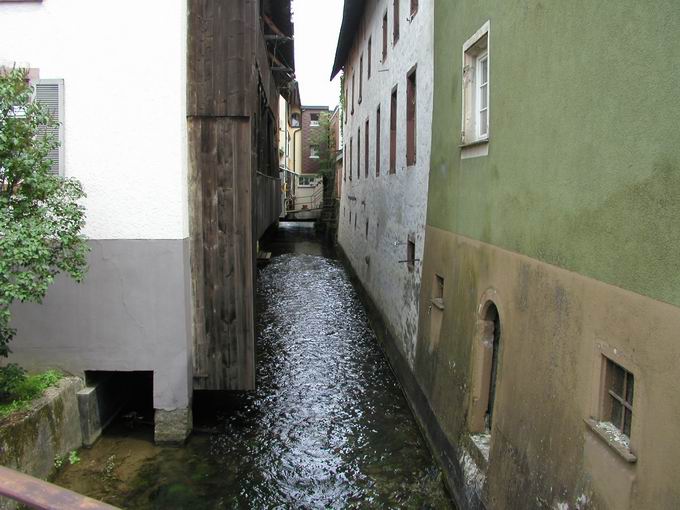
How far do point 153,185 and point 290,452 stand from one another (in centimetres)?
371

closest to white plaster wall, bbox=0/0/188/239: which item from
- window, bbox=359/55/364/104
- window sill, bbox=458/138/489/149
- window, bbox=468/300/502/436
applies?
window sill, bbox=458/138/489/149

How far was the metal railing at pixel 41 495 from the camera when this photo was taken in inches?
60.4

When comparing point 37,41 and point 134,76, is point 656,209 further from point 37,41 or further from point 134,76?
point 37,41

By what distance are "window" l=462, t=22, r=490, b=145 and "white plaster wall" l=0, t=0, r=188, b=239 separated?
3343mm

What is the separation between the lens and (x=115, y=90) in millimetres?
7152

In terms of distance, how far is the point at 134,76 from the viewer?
7.15 m

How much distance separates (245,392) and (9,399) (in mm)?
3953

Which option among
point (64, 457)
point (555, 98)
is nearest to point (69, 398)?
point (64, 457)

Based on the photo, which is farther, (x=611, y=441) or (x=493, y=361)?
(x=493, y=361)

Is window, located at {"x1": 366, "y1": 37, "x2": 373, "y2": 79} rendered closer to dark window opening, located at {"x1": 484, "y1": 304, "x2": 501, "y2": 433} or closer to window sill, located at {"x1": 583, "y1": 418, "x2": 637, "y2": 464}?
dark window opening, located at {"x1": 484, "y1": 304, "x2": 501, "y2": 433}

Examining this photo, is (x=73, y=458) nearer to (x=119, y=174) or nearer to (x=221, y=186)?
(x=119, y=174)

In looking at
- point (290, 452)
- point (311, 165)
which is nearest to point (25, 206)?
point (290, 452)

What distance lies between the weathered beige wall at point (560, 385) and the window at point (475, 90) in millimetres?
1354

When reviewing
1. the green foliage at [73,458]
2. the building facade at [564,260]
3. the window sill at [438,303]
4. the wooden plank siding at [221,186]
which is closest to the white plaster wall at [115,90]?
the wooden plank siding at [221,186]
